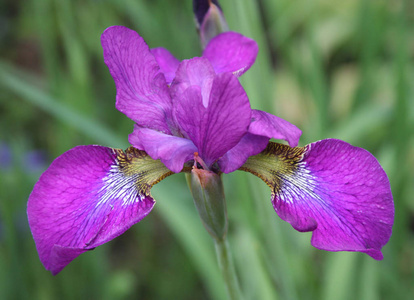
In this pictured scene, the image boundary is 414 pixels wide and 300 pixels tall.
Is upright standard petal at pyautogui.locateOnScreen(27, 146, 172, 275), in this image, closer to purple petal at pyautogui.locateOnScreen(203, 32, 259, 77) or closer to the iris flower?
the iris flower

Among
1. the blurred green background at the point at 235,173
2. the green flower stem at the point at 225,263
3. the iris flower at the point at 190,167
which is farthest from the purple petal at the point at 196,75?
the blurred green background at the point at 235,173

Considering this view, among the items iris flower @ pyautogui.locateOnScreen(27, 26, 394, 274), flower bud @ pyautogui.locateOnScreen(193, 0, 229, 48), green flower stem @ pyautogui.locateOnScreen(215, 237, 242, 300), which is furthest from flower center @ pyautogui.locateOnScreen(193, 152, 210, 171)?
flower bud @ pyautogui.locateOnScreen(193, 0, 229, 48)

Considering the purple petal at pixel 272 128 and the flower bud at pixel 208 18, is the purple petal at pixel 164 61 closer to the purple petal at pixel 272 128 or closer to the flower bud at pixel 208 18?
the flower bud at pixel 208 18

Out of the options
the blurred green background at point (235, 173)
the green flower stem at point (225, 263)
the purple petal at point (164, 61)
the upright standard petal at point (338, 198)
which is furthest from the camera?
the blurred green background at point (235, 173)

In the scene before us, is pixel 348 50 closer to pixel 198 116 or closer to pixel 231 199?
pixel 231 199

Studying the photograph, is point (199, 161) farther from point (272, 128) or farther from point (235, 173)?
point (235, 173)

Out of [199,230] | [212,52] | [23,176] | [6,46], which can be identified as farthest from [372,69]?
[6,46]
